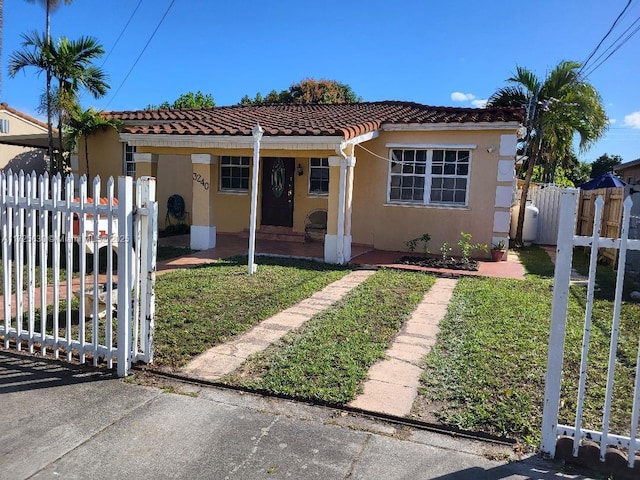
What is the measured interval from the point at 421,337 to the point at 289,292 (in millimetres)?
2551

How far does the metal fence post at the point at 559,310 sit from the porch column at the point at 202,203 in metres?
8.88

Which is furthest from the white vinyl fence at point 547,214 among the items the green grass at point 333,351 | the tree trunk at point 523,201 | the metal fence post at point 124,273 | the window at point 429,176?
the metal fence post at point 124,273

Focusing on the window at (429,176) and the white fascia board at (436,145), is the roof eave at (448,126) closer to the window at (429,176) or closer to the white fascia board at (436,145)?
the white fascia board at (436,145)

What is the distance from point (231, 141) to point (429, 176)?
16.1 ft

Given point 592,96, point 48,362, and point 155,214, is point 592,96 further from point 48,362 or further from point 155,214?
point 48,362

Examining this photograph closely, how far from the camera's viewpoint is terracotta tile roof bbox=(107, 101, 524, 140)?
10.5 m

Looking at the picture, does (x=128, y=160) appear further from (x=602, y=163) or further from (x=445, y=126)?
(x=602, y=163)

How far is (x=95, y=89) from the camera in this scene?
14219 millimetres

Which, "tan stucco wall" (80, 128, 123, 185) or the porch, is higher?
"tan stucco wall" (80, 128, 123, 185)

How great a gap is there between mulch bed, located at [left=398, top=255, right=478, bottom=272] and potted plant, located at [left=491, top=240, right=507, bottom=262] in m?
0.74

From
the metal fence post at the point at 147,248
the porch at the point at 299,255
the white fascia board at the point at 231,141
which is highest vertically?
the white fascia board at the point at 231,141

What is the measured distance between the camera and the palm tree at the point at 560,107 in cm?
1368

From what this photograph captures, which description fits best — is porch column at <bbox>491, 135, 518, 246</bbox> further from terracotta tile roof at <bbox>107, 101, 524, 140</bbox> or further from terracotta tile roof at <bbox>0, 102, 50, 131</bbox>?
terracotta tile roof at <bbox>0, 102, 50, 131</bbox>

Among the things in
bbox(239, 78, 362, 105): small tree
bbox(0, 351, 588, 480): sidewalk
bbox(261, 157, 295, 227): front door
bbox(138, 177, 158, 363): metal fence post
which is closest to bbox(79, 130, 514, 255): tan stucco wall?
bbox(261, 157, 295, 227): front door
